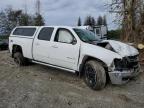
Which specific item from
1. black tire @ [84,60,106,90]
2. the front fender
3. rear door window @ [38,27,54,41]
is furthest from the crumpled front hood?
rear door window @ [38,27,54,41]

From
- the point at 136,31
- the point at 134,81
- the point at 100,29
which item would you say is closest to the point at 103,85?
the point at 134,81

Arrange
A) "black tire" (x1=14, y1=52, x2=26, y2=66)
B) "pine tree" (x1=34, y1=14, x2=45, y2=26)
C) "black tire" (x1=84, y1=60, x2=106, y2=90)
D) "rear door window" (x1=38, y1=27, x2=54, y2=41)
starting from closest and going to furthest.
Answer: "black tire" (x1=84, y1=60, x2=106, y2=90) → "rear door window" (x1=38, y1=27, x2=54, y2=41) → "black tire" (x1=14, y1=52, x2=26, y2=66) → "pine tree" (x1=34, y1=14, x2=45, y2=26)

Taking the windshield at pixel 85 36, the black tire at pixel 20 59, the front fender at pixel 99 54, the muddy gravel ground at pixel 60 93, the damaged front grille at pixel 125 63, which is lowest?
the muddy gravel ground at pixel 60 93

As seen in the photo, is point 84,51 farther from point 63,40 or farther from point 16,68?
point 16,68

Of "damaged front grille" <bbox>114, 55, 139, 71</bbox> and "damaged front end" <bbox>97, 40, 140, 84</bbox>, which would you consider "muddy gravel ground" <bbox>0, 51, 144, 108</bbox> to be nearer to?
"damaged front end" <bbox>97, 40, 140, 84</bbox>

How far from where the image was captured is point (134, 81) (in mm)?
8992

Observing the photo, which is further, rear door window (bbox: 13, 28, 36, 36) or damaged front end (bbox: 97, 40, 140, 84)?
rear door window (bbox: 13, 28, 36, 36)

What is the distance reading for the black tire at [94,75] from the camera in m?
7.68

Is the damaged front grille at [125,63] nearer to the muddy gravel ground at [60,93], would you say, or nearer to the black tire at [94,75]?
the black tire at [94,75]

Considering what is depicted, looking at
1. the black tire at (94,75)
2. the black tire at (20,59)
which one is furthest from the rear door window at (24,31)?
the black tire at (94,75)

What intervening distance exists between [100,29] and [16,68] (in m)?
19.0

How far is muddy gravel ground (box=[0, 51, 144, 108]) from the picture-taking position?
663 centimetres

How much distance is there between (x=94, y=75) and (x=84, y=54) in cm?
76

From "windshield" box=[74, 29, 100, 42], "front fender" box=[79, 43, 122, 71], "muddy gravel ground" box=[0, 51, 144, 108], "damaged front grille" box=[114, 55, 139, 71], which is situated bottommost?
"muddy gravel ground" box=[0, 51, 144, 108]
